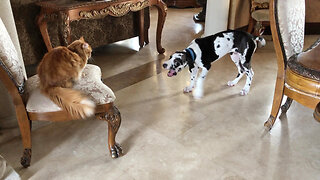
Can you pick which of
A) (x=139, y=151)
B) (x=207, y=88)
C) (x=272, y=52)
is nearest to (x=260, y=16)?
(x=272, y=52)

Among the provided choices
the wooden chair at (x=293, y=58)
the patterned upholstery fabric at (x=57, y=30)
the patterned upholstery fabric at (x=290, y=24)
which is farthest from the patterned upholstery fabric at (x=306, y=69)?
the patterned upholstery fabric at (x=57, y=30)

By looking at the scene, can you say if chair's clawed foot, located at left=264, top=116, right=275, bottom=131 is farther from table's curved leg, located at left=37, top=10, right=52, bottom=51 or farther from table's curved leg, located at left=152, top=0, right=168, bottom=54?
table's curved leg, located at left=37, top=10, right=52, bottom=51

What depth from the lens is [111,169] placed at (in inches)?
76.9

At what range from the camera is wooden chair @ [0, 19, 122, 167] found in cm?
174

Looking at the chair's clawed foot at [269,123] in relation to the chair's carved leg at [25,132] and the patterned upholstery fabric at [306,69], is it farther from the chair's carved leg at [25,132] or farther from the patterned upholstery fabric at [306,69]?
the chair's carved leg at [25,132]

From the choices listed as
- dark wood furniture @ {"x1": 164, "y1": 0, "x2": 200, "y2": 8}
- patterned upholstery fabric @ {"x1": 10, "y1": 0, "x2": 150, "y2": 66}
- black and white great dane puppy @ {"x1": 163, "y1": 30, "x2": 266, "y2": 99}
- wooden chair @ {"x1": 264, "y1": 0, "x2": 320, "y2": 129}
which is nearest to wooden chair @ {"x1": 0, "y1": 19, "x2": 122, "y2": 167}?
black and white great dane puppy @ {"x1": 163, "y1": 30, "x2": 266, "y2": 99}

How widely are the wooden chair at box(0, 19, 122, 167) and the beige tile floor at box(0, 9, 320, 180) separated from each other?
247 millimetres

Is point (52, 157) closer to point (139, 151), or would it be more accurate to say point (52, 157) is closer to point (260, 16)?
point (139, 151)

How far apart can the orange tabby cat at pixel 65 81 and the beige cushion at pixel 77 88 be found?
4cm

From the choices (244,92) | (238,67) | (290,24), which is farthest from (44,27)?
(290,24)

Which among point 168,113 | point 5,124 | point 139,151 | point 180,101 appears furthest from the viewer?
point 180,101

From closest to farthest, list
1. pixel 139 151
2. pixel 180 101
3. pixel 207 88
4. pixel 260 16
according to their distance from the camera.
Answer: pixel 139 151
pixel 180 101
pixel 207 88
pixel 260 16

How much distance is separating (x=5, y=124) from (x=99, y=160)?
2.78ft

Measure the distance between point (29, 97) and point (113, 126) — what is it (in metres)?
0.54
